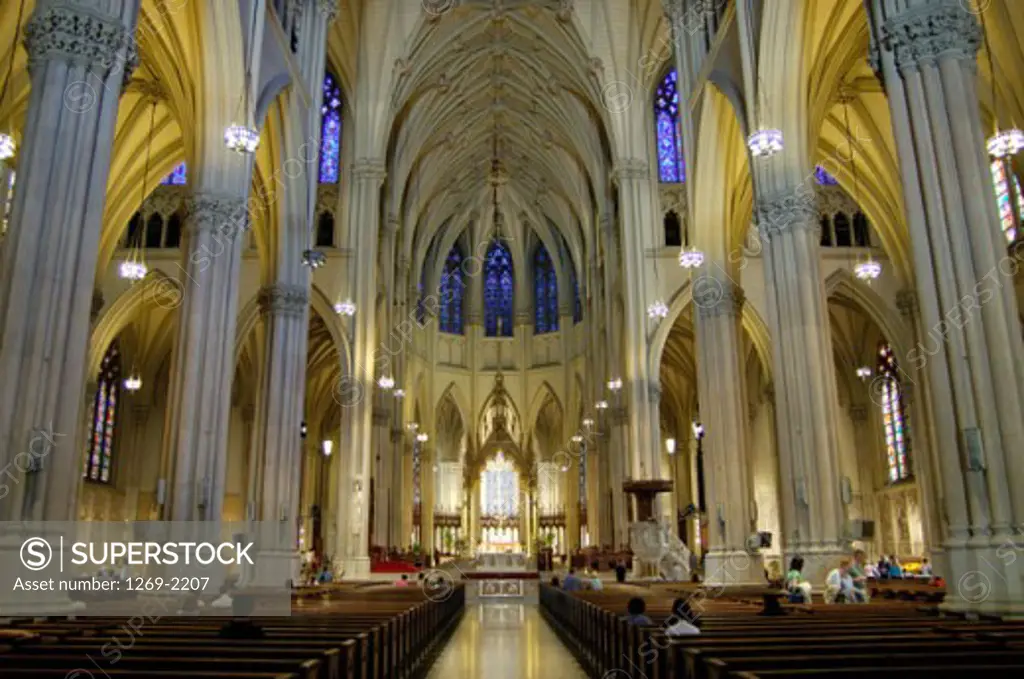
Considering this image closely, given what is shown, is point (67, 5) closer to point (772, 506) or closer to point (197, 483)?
point (197, 483)

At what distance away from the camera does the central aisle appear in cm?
1000

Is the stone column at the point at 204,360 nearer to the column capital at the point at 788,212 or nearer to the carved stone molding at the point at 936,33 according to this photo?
the column capital at the point at 788,212

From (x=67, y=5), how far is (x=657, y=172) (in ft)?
76.3

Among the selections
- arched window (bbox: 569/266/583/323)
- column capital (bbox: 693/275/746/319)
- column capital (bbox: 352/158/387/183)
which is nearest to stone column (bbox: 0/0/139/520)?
column capital (bbox: 693/275/746/319)

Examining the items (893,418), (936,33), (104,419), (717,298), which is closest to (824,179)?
(893,418)

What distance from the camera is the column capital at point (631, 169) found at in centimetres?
2988

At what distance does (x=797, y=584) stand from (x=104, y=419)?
28297 mm

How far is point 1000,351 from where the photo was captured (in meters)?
9.62

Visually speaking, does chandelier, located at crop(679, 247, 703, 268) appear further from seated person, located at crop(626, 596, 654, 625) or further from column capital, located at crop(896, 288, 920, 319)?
seated person, located at crop(626, 596, 654, 625)

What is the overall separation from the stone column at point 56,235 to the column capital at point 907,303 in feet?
79.6

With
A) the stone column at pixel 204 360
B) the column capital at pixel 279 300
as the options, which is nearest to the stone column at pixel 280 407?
the column capital at pixel 279 300

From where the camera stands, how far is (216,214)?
1562cm

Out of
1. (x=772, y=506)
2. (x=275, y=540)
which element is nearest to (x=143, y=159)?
(x=275, y=540)

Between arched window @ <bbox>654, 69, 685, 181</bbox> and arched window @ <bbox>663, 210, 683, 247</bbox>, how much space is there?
4.93 feet
